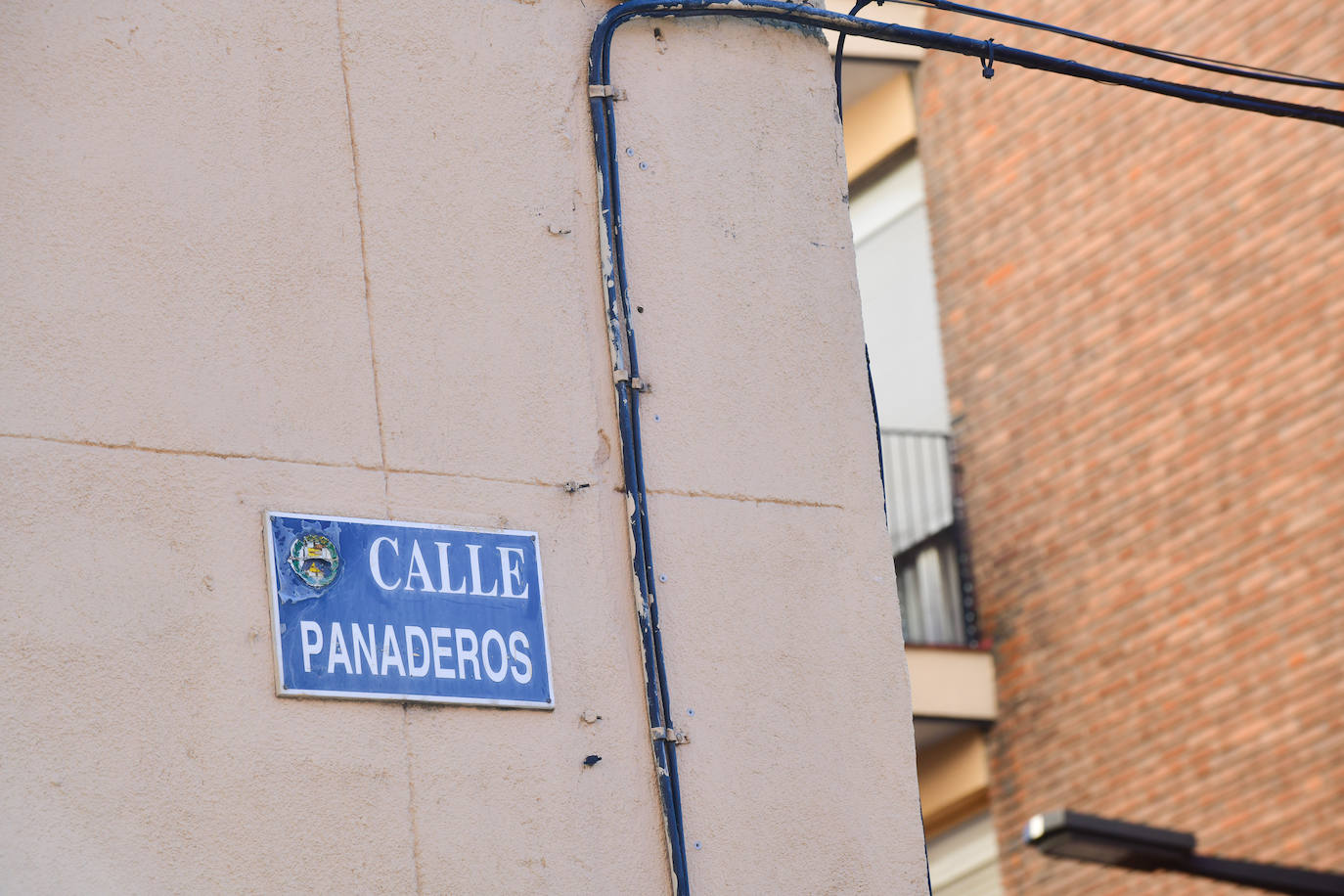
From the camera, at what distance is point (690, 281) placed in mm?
5742

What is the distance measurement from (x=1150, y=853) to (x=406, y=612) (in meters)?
3.94

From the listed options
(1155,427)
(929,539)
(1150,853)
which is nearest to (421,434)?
(1150,853)

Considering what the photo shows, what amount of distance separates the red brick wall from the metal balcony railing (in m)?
0.19

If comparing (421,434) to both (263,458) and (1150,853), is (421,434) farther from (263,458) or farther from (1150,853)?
(1150,853)

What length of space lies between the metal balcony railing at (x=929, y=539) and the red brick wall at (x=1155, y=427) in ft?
0.61

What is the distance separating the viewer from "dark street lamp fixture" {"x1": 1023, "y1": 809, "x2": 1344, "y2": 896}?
296 inches

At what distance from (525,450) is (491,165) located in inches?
33.7

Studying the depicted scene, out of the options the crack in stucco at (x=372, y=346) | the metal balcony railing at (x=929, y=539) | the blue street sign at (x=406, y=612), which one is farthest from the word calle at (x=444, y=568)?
the metal balcony railing at (x=929, y=539)

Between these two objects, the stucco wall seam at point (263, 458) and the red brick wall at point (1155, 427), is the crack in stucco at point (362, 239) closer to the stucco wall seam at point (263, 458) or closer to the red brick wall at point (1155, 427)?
the stucco wall seam at point (263, 458)

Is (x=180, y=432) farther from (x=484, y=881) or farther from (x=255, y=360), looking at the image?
(x=484, y=881)

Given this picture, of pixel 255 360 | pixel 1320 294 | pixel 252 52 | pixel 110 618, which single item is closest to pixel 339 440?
pixel 255 360

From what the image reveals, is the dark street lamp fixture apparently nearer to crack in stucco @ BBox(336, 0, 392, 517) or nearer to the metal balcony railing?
crack in stucco @ BBox(336, 0, 392, 517)

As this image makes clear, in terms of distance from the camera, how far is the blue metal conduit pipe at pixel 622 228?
5.19m

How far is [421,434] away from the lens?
516cm
